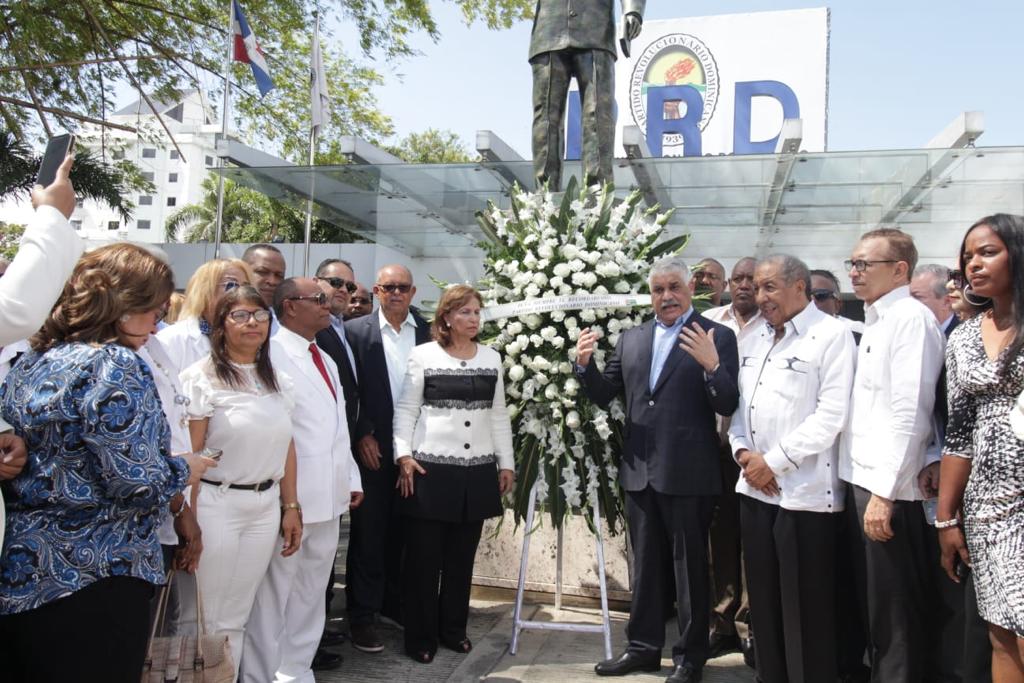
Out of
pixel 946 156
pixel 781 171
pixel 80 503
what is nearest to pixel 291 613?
pixel 80 503

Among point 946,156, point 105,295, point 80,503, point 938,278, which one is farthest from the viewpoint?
point 946,156

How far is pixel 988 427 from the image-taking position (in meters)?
2.86

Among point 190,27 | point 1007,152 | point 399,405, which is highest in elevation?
point 190,27

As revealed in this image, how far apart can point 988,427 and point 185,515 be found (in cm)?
286

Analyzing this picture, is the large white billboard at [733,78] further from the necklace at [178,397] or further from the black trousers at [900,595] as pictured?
the necklace at [178,397]

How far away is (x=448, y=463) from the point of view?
448 centimetres

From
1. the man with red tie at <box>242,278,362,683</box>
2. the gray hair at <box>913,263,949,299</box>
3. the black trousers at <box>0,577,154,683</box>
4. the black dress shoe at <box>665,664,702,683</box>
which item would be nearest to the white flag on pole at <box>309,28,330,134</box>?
the man with red tie at <box>242,278,362,683</box>

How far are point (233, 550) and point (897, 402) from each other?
2.79m

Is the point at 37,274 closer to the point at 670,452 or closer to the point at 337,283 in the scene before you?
the point at 670,452

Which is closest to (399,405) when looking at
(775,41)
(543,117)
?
(543,117)

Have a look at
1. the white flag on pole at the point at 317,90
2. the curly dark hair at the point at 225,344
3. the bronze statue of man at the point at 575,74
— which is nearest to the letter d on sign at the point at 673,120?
the white flag on pole at the point at 317,90

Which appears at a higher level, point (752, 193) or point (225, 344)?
point (752, 193)

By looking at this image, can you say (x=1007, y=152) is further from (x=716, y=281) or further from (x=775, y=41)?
(x=775, y=41)

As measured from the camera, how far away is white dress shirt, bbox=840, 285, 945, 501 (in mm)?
3484
